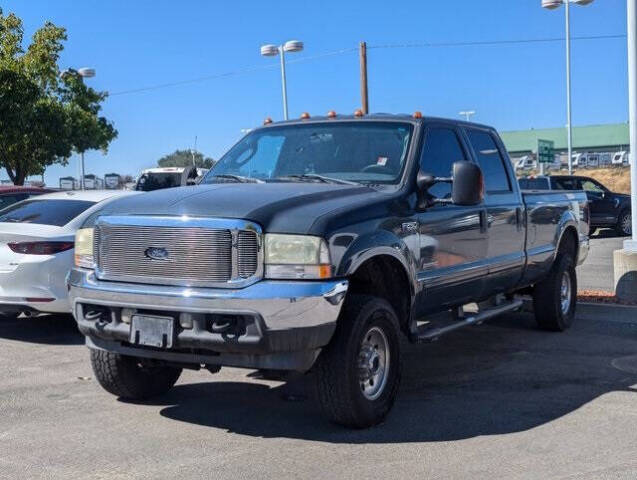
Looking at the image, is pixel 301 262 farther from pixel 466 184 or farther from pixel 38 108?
pixel 38 108

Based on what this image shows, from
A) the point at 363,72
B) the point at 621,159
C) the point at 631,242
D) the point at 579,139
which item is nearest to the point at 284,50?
the point at 363,72

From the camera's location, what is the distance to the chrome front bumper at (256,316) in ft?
15.6

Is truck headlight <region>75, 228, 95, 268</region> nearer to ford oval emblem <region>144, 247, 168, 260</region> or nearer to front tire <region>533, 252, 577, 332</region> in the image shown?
ford oval emblem <region>144, 247, 168, 260</region>

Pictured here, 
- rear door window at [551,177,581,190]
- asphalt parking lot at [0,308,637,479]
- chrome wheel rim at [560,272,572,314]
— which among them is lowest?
asphalt parking lot at [0,308,637,479]

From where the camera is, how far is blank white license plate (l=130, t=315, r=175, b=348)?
193 inches

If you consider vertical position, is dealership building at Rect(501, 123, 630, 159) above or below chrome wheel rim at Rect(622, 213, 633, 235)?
above

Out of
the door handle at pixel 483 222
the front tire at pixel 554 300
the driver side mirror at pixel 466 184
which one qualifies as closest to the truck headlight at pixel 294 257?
the driver side mirror at pixel 466 184

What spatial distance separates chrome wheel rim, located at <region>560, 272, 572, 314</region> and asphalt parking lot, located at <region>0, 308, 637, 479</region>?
114 cm

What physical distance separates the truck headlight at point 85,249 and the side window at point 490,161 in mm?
3427

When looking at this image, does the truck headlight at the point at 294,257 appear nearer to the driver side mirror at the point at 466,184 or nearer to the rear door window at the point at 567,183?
the driver side mirror at the point at 466,184

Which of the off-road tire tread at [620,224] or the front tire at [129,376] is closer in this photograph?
the front tire at [129,376]

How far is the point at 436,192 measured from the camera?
6340 mm

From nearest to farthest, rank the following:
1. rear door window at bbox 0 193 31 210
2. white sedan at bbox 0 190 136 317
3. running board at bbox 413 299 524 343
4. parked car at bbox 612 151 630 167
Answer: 1. running board at bbox 413 299 524 343
2. white sedan at bbox 0 190 136 317
3. rear door window at bbox 0 193 31 210
4. parked car at bbox 612 151 630 167

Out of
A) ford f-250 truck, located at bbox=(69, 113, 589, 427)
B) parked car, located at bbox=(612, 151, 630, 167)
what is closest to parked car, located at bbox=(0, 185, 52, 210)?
ford f-250 truck, located at bbox=(69, 113, 589, 427)
